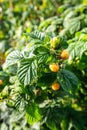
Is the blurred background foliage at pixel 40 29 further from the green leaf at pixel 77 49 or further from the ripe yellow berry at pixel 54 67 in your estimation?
the ripe yellow berry at pixel 54 67

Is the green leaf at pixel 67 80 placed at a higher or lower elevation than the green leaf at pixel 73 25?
lower

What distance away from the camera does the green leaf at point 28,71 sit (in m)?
1.75

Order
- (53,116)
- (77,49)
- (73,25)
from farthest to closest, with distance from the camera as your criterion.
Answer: (73,25), (53,116), (77,49)

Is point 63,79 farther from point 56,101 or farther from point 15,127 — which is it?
point 15,127

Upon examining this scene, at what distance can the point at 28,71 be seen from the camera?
1.76 metres

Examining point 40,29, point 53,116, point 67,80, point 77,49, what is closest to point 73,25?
point 40,29

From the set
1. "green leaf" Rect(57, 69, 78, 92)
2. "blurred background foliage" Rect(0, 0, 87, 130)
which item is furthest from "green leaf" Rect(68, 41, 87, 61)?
"green leaf" Rect(57, 69, 78, 92)

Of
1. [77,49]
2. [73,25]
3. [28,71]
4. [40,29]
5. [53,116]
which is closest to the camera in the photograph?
[28,71]

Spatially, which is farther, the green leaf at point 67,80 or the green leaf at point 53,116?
the green leaf at point 53,116

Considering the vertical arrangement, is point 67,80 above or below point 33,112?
above

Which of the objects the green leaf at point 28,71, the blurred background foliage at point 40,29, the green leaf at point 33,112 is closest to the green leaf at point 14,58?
the green leaf at point 28,71

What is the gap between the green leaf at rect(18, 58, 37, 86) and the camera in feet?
5.73

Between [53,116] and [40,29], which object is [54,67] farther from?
[40,29]

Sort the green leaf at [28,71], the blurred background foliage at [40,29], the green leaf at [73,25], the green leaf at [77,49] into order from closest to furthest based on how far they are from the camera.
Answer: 1. the green leaf at [28,71]
2. the green leaf at [77,49]
3. the blurred background foliage at [40,29]
4. the green leaf at [73,25]
